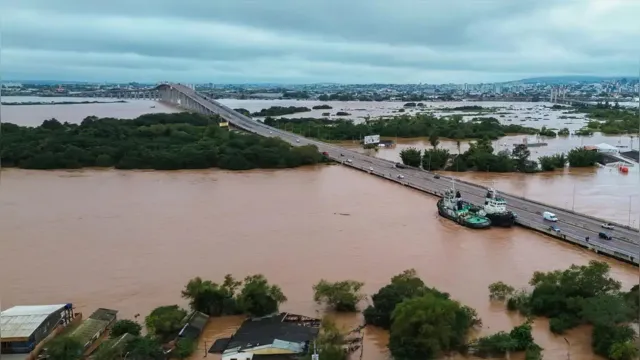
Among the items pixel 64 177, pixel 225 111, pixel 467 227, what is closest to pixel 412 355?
pixel 467 227

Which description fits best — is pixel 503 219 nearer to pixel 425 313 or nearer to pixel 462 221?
pixel 462 221

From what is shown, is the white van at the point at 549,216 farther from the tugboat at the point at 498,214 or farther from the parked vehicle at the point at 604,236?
the parked vehicle at the point at 604,236

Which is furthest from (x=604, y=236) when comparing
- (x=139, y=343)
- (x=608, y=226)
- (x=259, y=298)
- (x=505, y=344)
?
(x=139, y=343)

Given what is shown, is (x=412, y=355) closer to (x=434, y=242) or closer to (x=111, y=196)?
(x=434, y=242)

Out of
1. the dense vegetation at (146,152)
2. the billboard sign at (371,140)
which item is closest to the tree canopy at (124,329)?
the dense vegetation at (146,152)

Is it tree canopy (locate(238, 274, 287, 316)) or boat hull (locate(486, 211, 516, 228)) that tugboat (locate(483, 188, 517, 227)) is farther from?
tree canopy (locate(238, 274, 287, 316))

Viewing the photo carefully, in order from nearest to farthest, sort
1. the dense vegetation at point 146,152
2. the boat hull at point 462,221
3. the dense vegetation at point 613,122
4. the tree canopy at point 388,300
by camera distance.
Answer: the tree canopy at point 388,300 < the boat hull at point 462,221 < the dense vegetation at point 146,152 < the dense vegetation at point 613,122
